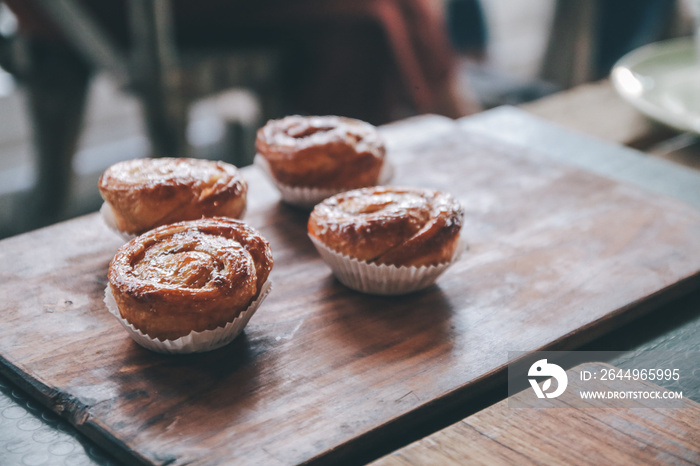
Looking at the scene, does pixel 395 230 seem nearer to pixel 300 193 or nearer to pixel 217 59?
pixel 300 193

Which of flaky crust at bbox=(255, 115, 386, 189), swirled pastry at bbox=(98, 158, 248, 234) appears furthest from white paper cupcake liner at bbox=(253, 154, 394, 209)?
swirled pastry at bbox=(98, 158, 248, 234)

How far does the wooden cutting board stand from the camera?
1085mm

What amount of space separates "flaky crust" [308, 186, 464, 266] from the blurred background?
62.9 inches

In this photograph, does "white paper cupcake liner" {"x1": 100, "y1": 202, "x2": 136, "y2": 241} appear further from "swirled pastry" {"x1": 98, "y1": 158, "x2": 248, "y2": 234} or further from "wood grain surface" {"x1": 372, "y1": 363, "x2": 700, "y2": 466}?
"wood grain surface" {"x1": 372, "y1": 363, "x2": 700, "y2": 466}

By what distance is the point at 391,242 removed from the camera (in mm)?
1404

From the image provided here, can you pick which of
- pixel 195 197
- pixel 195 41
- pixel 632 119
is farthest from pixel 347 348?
pixel 195 41

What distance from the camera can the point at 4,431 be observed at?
42.9 inches

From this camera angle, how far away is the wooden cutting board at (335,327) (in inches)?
42.7

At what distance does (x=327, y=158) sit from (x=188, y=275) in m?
0.56

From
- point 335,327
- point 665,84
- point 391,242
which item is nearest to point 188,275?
point 335,327

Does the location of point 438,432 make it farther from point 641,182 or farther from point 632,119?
point 632,119

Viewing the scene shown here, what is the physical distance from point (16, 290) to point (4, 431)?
398 mm

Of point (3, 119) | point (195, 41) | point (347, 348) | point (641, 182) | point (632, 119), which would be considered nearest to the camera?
point (347, 348)

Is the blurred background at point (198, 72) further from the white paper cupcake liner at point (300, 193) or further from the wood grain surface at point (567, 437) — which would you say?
the wood grain surface at point (567, 437)
